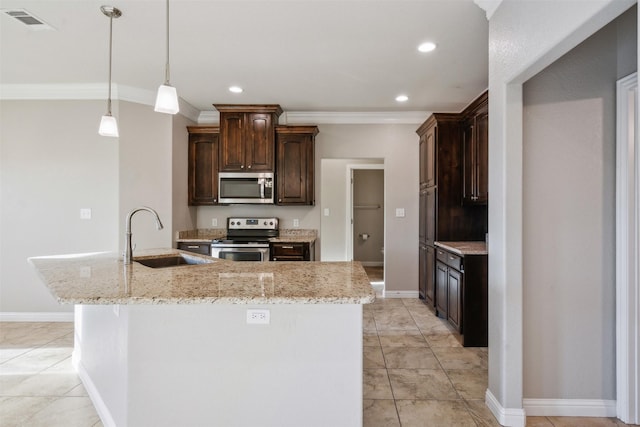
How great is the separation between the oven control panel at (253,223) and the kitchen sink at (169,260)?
1937 mm

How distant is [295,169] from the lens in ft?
14.0

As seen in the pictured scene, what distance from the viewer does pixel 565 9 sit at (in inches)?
54.7

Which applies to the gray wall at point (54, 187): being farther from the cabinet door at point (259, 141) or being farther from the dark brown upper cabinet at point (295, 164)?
the dark brown upper cabinet at point (295, 164)

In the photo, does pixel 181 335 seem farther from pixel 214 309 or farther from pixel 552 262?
pixel 552 262

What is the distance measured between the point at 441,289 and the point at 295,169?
222 centimetres

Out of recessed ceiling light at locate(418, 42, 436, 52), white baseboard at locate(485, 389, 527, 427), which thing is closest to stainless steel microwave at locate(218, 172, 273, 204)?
recessed ceiling light at locate(418, 42, 436, 52)

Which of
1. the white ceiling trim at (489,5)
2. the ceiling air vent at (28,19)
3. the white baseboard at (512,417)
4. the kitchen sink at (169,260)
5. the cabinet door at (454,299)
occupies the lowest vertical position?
the white baseboard at (512,417)

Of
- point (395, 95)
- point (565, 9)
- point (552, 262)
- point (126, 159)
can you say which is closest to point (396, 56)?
point (395, 95)

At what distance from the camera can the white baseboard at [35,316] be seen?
361 cm

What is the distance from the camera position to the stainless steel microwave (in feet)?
13.7

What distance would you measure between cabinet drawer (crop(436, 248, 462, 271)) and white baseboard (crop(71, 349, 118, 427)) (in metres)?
2.70

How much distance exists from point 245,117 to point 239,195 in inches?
37.9

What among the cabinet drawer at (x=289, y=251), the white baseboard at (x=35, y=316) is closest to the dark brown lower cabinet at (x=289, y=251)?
the cabinet drawer at (x=289, y=251)

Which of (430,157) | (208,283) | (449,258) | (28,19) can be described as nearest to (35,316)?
(28,19)
